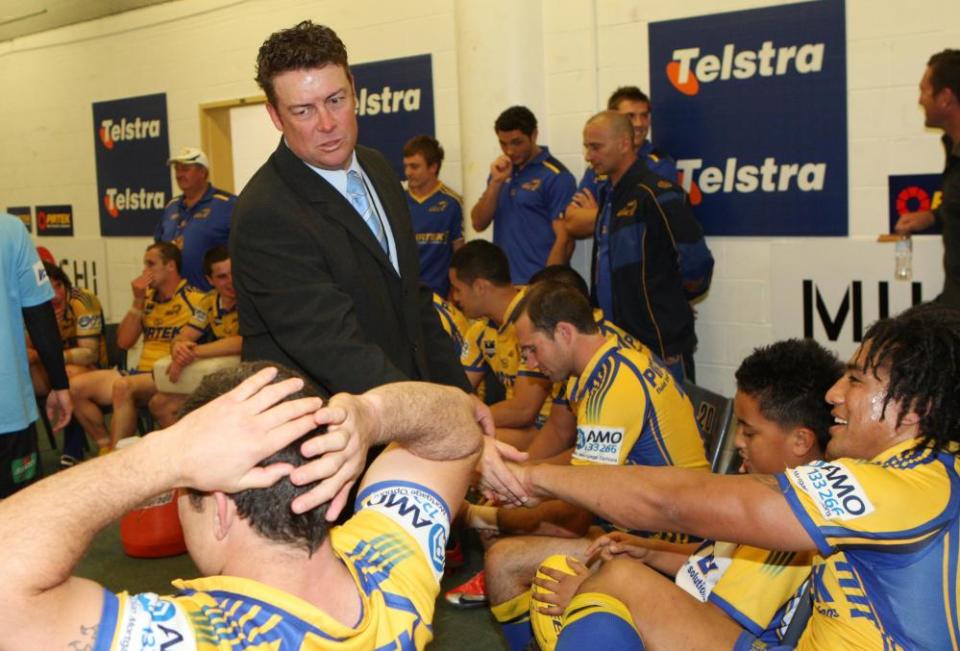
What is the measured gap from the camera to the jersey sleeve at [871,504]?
1.78 meters

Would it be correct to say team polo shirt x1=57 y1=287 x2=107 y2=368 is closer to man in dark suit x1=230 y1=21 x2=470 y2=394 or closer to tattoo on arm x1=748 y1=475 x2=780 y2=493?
man in dark suit x1=230 y1=21 x2=470 y2=394

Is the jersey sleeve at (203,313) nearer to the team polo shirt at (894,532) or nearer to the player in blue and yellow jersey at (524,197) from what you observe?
the player in blue and yellow jersey at (524,197)

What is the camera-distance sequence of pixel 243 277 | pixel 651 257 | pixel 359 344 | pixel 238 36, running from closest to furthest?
pixel 359 344, pixel 243 277, pixel 651 257, pixel 238 36

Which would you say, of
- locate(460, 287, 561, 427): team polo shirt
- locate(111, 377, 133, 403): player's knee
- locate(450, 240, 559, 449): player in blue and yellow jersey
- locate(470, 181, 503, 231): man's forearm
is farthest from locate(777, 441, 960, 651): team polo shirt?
locate(111, 377, 133, 403): player's knee

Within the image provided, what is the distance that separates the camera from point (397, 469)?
63.5 inches

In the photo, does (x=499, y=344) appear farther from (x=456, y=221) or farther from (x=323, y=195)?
(x=323, y=195)

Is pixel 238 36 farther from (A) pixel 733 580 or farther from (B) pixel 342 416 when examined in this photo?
(B) pixel 342 416

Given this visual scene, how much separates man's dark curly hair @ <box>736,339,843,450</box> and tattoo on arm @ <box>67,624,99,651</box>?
1.90 m

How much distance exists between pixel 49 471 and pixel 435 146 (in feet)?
10.1

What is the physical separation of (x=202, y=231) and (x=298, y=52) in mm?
4641

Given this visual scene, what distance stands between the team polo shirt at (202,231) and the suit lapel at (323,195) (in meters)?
4.45

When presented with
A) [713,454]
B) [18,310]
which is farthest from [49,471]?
[713,454]

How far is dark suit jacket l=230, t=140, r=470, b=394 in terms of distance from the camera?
7.38 ft

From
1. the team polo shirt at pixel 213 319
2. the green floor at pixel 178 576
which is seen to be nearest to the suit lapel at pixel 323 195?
the green floor at pixel 178 576
